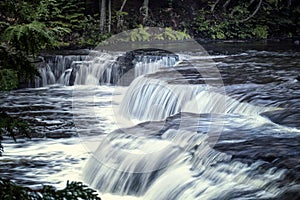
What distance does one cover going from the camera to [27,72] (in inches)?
107

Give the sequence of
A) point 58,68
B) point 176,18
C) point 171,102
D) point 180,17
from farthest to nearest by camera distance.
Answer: point 180,17
point 176,18
point 58,68
point 171,102

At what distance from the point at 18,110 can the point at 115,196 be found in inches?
301

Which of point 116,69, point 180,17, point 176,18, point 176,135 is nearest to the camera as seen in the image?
point 176,135

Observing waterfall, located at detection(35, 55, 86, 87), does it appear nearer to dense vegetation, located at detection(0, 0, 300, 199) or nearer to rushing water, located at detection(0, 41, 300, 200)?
rushing water, located at detection(0, 41, 300, 200)

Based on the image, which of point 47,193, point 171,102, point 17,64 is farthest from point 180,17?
point 47,193

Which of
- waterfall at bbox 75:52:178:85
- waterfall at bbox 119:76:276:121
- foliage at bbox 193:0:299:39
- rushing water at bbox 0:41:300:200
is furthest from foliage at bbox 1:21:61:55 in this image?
foliage at bbox 193:0:299:39

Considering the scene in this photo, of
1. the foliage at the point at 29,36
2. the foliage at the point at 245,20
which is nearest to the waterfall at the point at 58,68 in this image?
the foliage at the point at 245,20

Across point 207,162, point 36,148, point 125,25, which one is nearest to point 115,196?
point 207,162

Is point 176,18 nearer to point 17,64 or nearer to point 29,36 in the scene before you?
point 17,64

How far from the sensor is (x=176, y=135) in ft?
27.7

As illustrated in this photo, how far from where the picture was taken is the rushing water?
671cm

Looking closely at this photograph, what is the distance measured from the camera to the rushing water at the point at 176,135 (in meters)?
6.71

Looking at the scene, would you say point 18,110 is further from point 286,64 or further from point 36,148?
point 286,64

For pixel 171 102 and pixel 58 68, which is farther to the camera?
pixel 58 68
